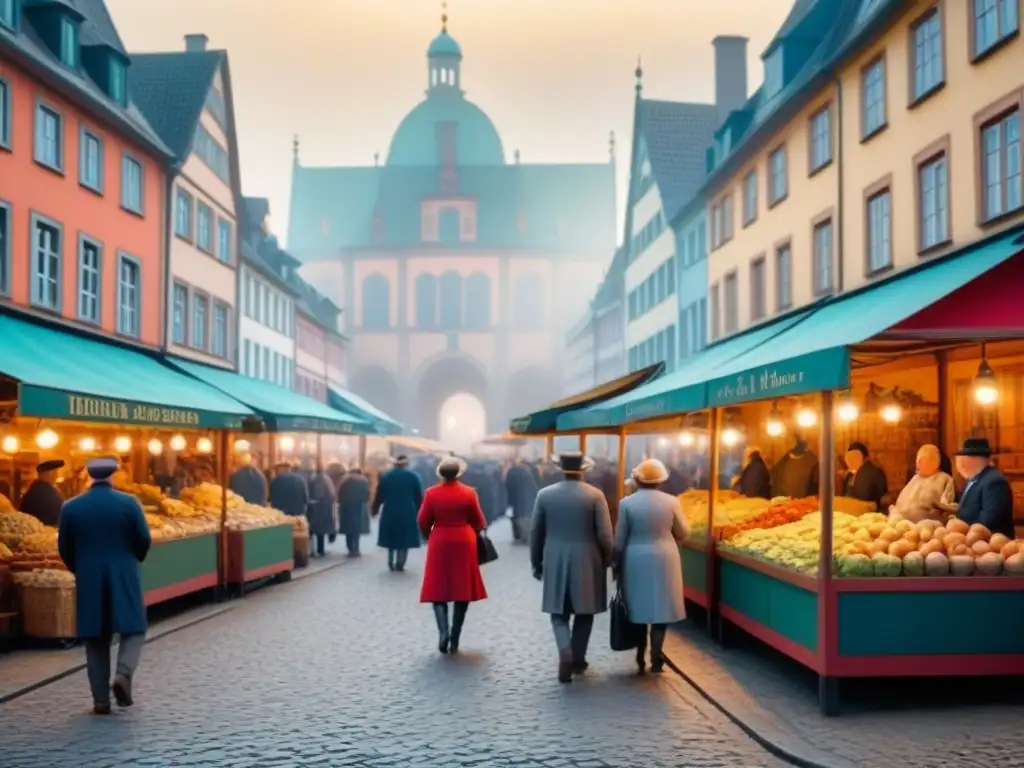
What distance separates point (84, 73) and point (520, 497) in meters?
12.6

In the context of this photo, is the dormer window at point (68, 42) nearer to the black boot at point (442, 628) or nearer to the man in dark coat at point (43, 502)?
the man in dark coat at point (43, 502)

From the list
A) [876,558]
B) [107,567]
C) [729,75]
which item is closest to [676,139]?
[729,75]

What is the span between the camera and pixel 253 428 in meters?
20.7

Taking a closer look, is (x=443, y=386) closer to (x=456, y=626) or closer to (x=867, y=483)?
(x=867, y=483)

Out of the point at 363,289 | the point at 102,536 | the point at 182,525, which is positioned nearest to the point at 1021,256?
the point at 102,536

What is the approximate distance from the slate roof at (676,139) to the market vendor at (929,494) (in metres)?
31.3

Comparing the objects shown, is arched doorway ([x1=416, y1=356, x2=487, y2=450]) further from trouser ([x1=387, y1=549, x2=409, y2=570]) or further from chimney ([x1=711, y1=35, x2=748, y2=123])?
trouser ([x1=387, y1=549, x2=409, y2=570])

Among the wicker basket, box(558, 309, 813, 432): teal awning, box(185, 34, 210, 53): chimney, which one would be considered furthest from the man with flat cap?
box(185, 34, 210, 53): chimney

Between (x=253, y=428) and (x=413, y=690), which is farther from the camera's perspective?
(x=253, y=428)

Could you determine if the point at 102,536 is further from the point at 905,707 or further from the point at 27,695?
the point at 905,707

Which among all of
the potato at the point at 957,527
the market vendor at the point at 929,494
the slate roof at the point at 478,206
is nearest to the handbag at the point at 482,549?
the market vendor at the point at 929,494

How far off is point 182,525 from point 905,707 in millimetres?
10125

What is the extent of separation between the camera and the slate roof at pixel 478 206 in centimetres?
8538

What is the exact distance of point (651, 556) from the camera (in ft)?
37.2
